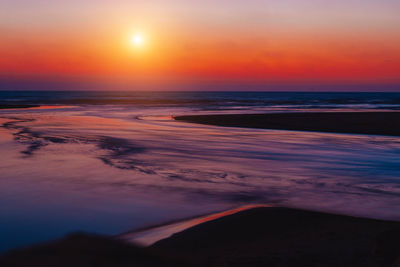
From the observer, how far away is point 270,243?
16.4 feet

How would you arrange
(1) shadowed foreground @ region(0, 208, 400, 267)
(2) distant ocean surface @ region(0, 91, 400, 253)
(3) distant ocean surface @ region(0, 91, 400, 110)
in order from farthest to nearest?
(3) distant ocean surface @ region(0, 91, 400, 110)
(2) distant ocean surface @ region(0, 91, 400, 253)
(1) shadowed foreground @ region(0, 208, 400, 267)

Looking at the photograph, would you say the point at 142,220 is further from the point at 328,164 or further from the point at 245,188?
the point at 328,164

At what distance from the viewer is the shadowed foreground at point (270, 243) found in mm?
2580

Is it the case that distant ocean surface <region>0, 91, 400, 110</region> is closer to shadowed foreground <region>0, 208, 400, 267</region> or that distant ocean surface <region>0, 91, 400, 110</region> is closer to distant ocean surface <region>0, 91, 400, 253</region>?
distant ocean surface <region>0, 91, 400, 253</region>

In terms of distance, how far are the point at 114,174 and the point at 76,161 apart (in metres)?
2.17

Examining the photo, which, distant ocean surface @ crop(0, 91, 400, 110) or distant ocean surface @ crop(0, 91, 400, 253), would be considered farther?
distant ocean surface @ crop(0, 91, 400, 110)

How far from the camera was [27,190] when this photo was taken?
802 cm

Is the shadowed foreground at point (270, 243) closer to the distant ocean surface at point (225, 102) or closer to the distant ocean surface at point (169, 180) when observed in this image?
the distant ocean surface at point (169, 180)

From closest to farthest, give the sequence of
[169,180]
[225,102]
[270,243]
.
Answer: [270,243], [169,180], [225,102]

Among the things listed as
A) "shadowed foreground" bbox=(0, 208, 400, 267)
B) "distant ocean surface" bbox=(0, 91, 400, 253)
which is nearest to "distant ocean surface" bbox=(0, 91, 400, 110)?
"distant ocean surface" bbox=(0, 91, 400, 253)

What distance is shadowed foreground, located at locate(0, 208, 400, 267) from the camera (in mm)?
2580

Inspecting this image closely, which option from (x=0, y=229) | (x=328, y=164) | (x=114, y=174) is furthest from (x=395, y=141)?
(x=0, y=229)

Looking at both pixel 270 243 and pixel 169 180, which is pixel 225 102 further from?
pixel 270 243

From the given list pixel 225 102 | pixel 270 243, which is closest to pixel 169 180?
pixel 270 243
